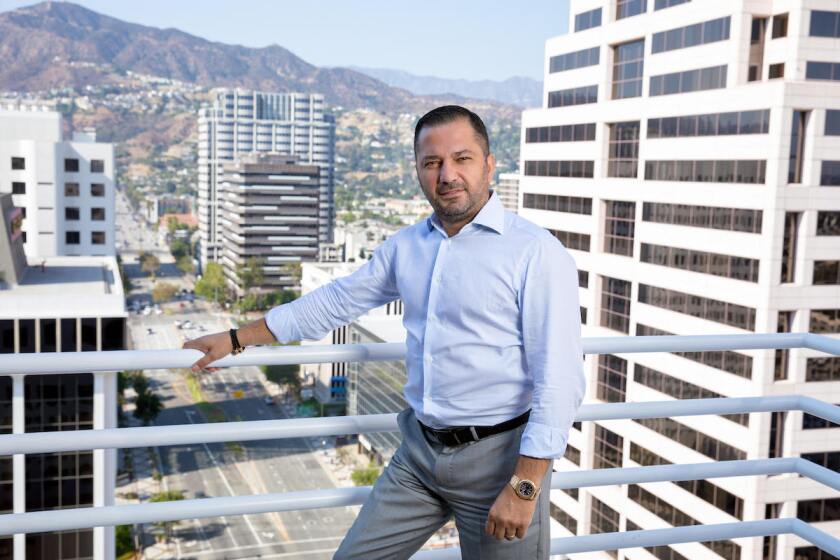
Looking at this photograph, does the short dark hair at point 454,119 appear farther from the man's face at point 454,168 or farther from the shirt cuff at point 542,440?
the shirt cuff at point 542,440

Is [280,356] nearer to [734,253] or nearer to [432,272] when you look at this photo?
[432,272]

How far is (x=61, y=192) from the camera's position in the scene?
48344 millimetres

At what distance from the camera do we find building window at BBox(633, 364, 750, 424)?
25234 mm

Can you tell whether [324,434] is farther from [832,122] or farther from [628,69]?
[628,69]

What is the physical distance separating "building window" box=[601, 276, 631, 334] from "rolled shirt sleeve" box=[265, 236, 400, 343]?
2721 cm

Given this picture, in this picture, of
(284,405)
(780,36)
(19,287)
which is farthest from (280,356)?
(284,405)

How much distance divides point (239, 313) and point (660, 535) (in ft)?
310

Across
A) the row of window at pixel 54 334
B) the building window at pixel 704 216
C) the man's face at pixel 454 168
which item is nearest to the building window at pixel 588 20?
the building window at pixel 704 216

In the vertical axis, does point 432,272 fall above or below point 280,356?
above

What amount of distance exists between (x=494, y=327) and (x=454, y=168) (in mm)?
397

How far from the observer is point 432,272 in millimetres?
2195

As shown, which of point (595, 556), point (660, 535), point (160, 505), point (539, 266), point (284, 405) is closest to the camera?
point (539, 266)

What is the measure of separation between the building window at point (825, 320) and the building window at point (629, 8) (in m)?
10.8

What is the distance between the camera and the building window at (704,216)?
77.9ft
